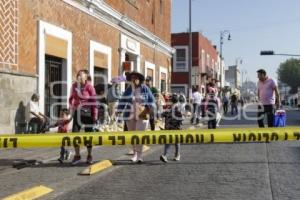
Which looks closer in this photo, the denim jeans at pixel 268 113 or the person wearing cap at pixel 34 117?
the denim jeans at pixel 268 113

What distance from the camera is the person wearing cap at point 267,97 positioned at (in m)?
12.9

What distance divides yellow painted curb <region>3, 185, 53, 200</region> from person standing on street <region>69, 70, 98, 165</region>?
91.9 inches

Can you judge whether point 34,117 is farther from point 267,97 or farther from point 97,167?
point 267,97

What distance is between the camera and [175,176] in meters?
8.51

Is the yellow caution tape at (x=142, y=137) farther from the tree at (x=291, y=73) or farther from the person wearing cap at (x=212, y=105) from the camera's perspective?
the tree at (x=291, y=73)

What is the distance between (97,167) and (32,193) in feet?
7.17

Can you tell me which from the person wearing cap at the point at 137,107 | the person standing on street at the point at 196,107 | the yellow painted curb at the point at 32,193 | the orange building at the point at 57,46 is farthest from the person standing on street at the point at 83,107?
the person standing on street at the point at 196,107

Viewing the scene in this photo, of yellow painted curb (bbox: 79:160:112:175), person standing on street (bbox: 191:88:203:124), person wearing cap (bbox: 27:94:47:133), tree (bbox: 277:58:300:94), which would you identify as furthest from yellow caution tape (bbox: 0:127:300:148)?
tree (bbox: 277:58:300:94)

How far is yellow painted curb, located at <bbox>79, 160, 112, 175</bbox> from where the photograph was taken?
29.0 feet

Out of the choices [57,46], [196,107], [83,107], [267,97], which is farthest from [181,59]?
[83,107]

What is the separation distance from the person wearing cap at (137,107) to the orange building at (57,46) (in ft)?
13.3

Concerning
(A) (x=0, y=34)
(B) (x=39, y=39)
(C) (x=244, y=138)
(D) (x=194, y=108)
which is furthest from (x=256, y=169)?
(D) (x=194, y=108)

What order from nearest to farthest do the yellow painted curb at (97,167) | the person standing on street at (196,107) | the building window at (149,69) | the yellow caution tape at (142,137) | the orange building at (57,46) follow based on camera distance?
the yellow caution tape at (142,137) → the yellow painted curb at (97,167) → the orange building at (57,46) → the person standing on street at (196,107) → the building window at (149,69)

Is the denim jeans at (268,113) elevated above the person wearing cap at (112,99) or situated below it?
below
